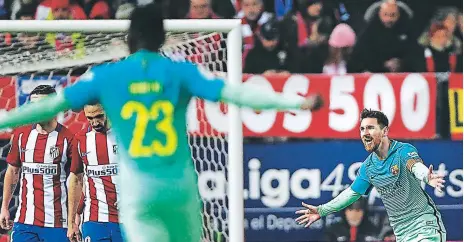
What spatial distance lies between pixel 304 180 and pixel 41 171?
2795mm

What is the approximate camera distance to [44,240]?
7.99 meters

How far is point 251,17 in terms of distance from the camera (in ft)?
34.7

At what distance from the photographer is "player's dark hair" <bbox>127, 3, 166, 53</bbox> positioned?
460 cm

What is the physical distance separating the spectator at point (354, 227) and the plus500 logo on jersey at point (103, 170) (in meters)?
2.84

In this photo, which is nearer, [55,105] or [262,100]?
[262,100]

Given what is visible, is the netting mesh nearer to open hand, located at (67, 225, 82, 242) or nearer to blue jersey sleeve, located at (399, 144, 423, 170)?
open hand, located at (67, 225, 82, 242)

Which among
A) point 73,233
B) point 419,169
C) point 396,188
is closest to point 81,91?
point 419,169

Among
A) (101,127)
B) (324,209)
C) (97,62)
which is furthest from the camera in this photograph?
(97,62)

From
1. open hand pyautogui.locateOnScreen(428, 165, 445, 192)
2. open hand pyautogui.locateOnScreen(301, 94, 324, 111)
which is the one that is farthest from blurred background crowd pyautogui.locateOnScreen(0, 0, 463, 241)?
open hand pyautogui.locateOnScreen(301, 94, 324, 111)

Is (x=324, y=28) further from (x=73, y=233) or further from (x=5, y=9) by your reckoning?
(x=73, y=233)

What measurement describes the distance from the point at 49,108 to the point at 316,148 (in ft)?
18.4

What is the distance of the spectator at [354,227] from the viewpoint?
1006 centimetres

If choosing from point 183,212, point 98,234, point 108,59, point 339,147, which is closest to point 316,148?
point 339,147

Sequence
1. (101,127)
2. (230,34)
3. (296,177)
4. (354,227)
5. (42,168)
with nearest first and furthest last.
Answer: (230,34) < (101,127) < (42,168) < (296,177) < (354,227)
